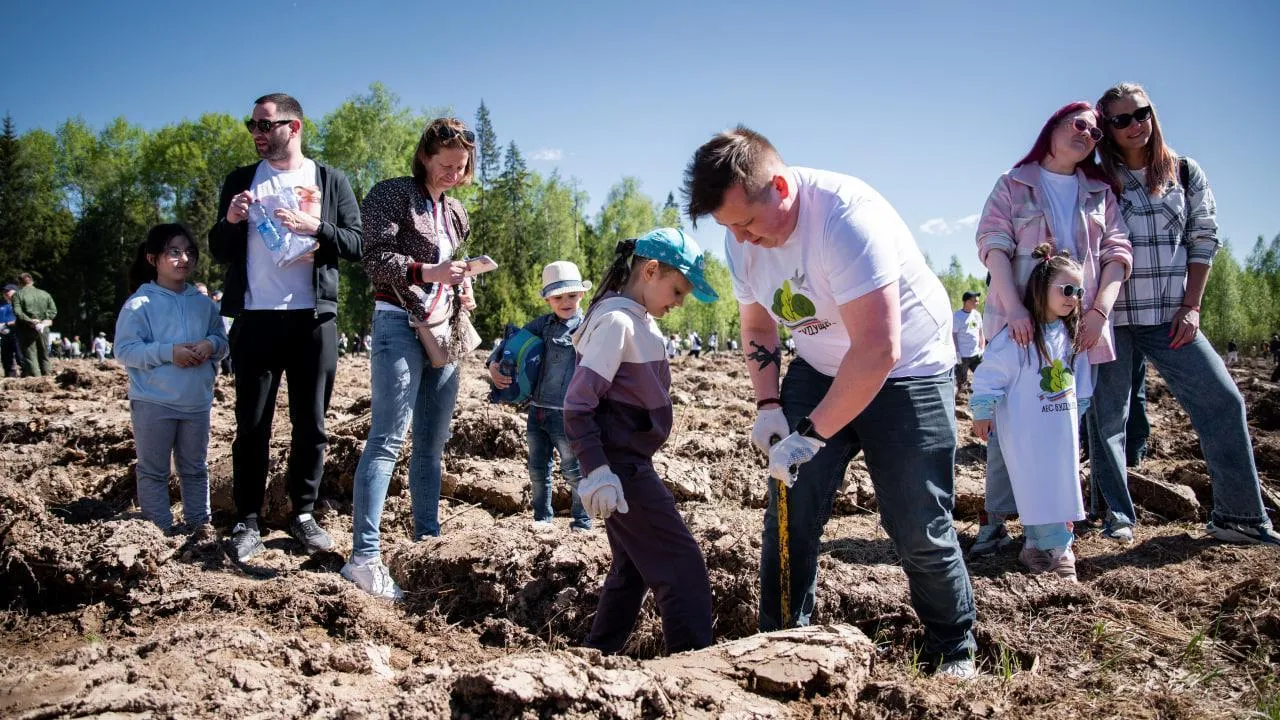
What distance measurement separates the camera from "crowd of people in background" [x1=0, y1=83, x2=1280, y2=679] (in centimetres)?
244

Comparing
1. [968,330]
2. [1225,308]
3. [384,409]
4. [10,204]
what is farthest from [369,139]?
[1225,308]

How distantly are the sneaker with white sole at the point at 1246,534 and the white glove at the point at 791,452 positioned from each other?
8.68 feet

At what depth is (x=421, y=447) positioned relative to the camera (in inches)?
146

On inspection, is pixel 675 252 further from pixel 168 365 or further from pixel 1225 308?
pixel 1225 308

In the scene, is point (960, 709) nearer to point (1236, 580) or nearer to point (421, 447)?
point (1236, 580)

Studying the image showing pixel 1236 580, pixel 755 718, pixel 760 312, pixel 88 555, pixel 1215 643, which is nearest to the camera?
pixel 755 718

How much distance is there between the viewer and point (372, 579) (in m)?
3.27

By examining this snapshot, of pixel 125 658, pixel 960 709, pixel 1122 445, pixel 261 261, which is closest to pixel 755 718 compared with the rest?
pixel 960 709

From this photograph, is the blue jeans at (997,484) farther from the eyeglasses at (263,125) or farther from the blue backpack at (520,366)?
the eyeglasses at (263,125)

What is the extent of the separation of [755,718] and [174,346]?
314 cm

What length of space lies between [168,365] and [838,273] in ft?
10.2

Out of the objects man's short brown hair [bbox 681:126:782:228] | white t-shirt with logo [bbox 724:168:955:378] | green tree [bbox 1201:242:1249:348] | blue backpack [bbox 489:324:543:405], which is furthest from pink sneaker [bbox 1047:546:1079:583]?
green tree [bbox 1201:242:1249:348]

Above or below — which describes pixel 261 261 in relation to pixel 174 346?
above

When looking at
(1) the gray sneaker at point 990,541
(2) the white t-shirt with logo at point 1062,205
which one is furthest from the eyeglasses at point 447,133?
(1) the gray sneaker at point 990,541
